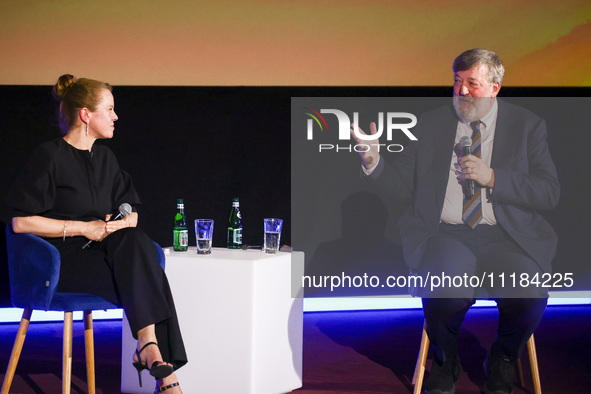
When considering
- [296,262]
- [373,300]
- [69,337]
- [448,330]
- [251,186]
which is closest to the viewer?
[69,337]

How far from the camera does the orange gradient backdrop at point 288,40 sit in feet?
13.8

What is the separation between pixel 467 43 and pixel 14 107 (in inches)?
116

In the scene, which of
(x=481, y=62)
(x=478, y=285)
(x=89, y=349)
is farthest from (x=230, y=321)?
(x=481, y=62)

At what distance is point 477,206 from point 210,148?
2.18 metres

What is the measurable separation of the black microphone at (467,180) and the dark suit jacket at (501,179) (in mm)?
65

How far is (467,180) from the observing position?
94.8 inches

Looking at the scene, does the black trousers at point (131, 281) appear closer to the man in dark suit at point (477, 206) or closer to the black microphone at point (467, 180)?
the man in dark suit at point (477, 206)

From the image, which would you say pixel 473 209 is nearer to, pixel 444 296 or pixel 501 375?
pixel 444 296

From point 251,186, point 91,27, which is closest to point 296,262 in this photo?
point 251,186

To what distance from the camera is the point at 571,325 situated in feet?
13.3

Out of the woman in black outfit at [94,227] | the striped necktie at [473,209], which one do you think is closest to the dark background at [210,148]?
the woman in black outfit at [94,227]

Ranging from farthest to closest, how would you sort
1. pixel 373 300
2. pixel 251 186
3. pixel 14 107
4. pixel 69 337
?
pixel 373 300 → pixel 251 186 → pixel 14 107 → pixel 69 337

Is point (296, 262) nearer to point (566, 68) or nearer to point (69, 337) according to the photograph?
point (69, 337)

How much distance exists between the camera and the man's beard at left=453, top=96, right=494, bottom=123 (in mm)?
2479
